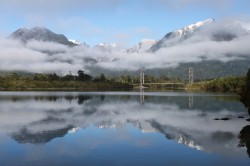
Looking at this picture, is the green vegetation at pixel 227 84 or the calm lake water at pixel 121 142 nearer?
the calm lake water at pixel 121 142

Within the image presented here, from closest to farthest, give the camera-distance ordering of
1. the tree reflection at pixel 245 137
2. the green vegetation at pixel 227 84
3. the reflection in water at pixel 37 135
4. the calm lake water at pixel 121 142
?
the calm lake water at pixel 121 142 → the tree reflection at pixel 245 137 → the reflection in water at pixel 37 135 → the green vegetation at pixel 227 84

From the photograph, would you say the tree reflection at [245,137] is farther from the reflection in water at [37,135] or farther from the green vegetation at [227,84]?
the green vegetation at [227,84]

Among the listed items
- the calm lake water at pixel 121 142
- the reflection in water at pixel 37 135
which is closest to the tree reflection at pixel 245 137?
the calm lake water at pixel 121 142

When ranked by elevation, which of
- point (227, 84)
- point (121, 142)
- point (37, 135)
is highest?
point (227, 84)

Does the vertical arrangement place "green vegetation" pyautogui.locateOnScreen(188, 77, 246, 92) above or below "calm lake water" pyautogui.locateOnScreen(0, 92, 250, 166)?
above

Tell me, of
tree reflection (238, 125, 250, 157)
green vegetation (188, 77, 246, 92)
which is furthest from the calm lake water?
green vegetation (188, 77, 246, 92)

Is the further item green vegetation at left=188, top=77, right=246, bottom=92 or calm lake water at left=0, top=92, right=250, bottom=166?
green vegetation at left=188, top=77, right=246, bottom=92

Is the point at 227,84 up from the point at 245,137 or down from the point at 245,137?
up

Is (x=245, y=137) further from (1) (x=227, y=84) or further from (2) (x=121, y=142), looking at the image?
(1) (x=227, y=84)

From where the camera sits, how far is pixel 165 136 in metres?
39.4

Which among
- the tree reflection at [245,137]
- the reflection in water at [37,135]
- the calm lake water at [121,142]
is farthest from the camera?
the reflection in water at [37,135]

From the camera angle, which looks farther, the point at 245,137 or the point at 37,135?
the point at 37,135

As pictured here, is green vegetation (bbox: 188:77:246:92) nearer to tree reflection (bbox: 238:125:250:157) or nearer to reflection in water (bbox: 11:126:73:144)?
tree reflection (bbox: 238:125:250:157)

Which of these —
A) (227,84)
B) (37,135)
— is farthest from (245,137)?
(227,84)
